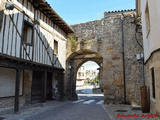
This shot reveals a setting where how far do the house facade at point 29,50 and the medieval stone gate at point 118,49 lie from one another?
5.57ft

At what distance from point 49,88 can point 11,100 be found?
3297 mm

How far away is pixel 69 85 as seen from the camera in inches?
395

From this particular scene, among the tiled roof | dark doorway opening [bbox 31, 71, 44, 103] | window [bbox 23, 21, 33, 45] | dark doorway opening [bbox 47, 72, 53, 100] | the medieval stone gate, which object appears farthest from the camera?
dark doorway opening [bbox 47, 72, 53, 100]

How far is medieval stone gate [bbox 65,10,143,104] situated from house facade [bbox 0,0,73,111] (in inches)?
66.9

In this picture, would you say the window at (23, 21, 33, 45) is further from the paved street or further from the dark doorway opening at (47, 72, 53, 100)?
the dark doorway opening at (47, 72, 53, 100)

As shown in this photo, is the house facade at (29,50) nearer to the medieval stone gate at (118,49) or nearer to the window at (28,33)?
the window at (28,33)

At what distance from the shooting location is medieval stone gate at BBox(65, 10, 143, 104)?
7.68m

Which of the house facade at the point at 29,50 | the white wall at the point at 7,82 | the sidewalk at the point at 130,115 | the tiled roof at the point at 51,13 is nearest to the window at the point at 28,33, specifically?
the house facade at the point at 29,50

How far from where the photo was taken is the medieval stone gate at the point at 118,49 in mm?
7676

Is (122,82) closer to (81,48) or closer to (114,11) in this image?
(81,48)

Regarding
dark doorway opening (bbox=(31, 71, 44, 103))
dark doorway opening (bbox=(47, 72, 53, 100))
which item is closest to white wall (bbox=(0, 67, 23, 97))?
dark doorway opening (bbox=(31, 71, 44, 103))

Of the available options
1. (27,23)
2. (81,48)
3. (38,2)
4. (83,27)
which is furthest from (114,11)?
(27,23)

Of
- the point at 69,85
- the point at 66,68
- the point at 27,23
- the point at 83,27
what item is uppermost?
the point at 83,27

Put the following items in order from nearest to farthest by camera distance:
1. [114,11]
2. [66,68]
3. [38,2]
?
[38,2]
[66,68]
[114,11]
